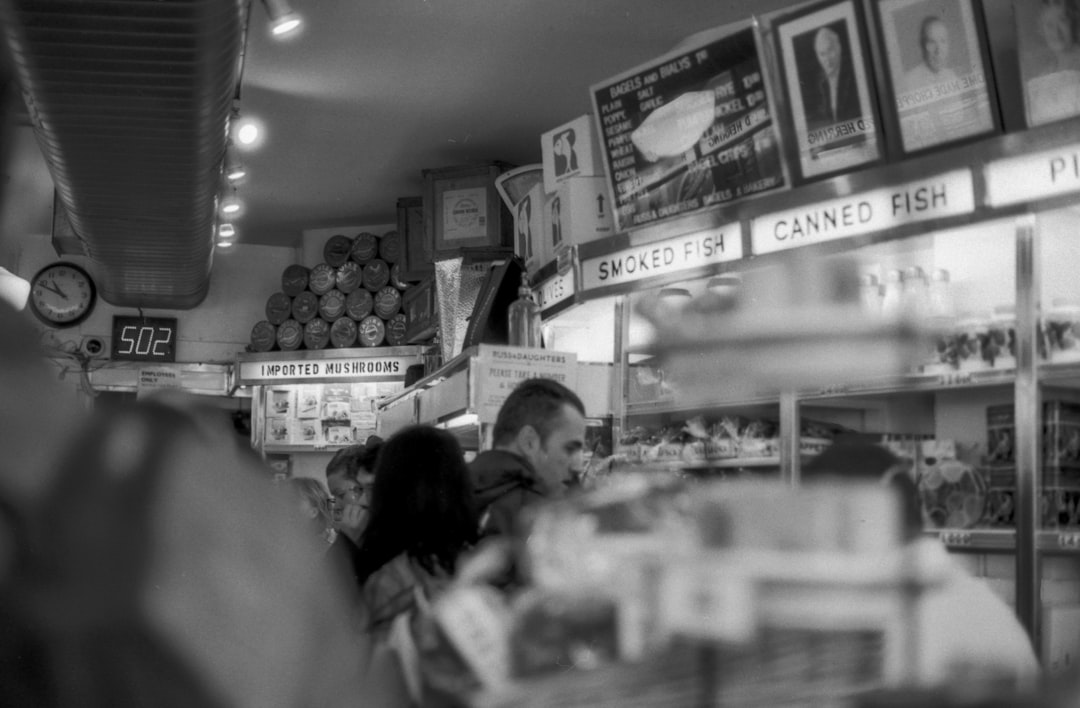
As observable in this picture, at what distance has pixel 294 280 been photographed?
10016 millimetres

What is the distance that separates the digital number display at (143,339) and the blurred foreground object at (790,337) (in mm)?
10460

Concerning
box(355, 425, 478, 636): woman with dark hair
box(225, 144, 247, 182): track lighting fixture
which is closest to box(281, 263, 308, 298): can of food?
box(225, 144, 247, 182): track lighting fixture

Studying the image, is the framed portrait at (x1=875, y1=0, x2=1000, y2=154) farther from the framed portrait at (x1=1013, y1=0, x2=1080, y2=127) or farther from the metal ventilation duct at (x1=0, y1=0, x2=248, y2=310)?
the metal ventilation duct at (x1=0, y1=0, x2=248, y2=310)

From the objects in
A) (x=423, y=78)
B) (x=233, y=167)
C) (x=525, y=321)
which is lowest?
(x=525, y=321)

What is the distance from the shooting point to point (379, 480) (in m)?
1.25

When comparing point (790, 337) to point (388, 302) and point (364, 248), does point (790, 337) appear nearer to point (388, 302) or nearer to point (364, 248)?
point (388, 302)

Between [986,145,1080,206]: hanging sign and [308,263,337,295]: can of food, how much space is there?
25.2 ft

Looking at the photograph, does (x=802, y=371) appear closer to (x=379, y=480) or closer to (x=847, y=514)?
(x=847, y=514)

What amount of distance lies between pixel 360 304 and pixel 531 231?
4.41 m

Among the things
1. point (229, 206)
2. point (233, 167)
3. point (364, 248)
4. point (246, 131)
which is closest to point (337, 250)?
point (364, 248)

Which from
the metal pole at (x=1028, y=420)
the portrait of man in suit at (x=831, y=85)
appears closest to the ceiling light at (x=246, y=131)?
the portrait of man in suit at (x=831, y=85)

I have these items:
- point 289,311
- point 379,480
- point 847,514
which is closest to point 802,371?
point 847,514

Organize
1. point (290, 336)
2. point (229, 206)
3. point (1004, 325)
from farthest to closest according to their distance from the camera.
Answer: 1. point (290, 336)
2. point (229, 206)
3. point (1004, 325)

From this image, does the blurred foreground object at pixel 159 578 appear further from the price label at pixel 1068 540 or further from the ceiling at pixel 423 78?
the ceiling at pixel 423 78
